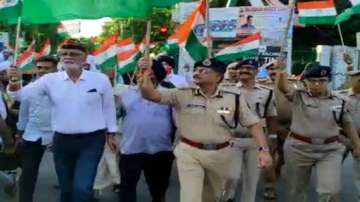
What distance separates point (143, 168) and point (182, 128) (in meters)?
1.28

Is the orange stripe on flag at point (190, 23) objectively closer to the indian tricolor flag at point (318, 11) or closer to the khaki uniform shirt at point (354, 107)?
the khaki uniform shirt at point (354, 107)

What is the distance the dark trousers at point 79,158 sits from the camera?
293 inches

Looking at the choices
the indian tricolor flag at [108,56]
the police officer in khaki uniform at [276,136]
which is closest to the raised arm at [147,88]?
the police officer in khaki uniform at [276,136]

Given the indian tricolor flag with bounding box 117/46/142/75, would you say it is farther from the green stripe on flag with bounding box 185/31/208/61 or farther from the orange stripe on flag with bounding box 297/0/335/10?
the orange stripe on flag with bounding box 297/0/335/10

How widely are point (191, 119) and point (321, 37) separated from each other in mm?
32803

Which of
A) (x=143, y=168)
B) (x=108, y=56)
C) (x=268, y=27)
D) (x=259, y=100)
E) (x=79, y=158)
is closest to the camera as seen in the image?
(x=79, y=158)

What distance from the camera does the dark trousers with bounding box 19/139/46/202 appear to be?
27.5 feet

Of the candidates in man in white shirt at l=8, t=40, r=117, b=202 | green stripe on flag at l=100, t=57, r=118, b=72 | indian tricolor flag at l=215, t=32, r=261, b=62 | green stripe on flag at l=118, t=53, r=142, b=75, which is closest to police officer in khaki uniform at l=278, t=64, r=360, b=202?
man in white shirt at l=8, t=40, r=117, b=202

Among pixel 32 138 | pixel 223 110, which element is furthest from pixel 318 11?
pixel 223 110

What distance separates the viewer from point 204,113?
7.11 metres

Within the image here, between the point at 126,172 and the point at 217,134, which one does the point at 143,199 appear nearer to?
the point at 126,172

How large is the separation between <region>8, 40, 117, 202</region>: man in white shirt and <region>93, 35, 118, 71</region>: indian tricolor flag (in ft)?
19.3

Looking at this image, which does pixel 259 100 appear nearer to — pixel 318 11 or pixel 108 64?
pixel 108 64

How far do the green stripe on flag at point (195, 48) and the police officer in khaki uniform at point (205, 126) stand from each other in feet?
10.4
